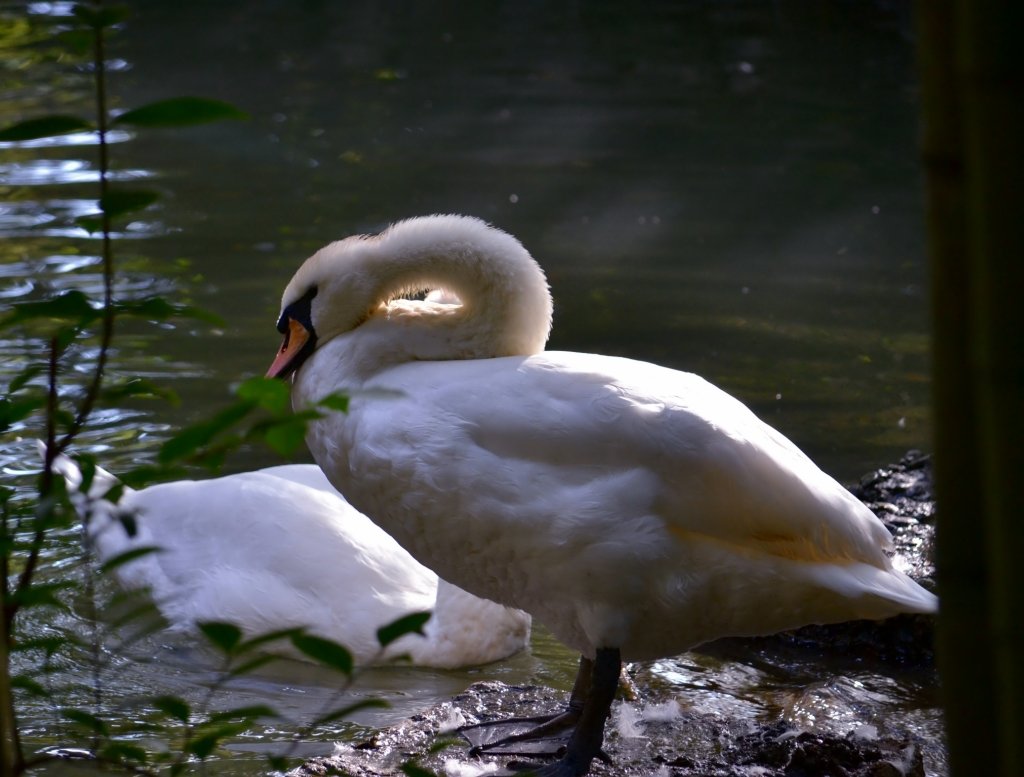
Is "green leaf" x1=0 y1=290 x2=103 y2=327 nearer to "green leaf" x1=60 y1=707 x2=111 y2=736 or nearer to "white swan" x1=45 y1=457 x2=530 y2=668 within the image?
"green leaf" x1=60 y1=707 x2=111 y2=736

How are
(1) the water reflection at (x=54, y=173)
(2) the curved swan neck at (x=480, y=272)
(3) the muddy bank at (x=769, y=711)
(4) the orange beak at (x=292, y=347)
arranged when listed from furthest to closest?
1. (1) the water reflection at (x=54, y=173)
2. (4) the orange beak at (x=292, y=347)
3. (2) the curved swan neck at (x=480, y=272)
4. (3) the muddy bank at (x=769, y=711)

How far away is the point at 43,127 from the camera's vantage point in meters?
1.56

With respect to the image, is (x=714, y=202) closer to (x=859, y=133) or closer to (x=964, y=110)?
(x=859, y=133)

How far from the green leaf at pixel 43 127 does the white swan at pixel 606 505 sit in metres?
1.57

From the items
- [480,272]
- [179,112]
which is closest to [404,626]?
[179,112]

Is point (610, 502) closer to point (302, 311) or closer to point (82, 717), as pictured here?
point (302, 311)

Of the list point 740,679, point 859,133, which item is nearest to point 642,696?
point 740,679

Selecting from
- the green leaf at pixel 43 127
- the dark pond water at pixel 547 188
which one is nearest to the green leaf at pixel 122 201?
the green leaf at pixel 43 127

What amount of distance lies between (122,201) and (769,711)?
2874mm

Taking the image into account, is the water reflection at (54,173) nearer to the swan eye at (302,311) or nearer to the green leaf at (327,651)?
the swan eye at (302,311)

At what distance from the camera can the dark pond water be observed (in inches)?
256

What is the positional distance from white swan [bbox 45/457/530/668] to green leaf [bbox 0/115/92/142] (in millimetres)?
2871

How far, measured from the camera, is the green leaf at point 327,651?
1.39 m

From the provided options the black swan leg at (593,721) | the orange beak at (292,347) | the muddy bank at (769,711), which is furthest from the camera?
the orange beak at (292,347)
